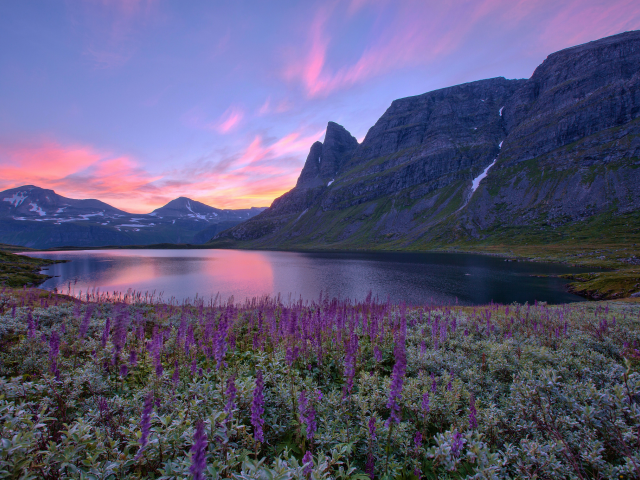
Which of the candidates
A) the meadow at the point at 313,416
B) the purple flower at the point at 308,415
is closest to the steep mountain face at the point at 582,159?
the meadow at the point at 313,416

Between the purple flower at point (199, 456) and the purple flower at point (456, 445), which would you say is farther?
the purple flower at point (456, 445)

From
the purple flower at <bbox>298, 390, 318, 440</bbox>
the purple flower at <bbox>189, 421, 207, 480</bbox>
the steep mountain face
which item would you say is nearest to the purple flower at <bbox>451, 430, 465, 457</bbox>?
the purple flower at <bbox>298, 390, 318, 440</bbox>

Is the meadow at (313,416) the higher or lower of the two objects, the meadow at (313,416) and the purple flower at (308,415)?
the lower

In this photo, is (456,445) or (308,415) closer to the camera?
(308,415)

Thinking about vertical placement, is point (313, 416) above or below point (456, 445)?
above

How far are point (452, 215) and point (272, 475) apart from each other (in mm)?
209030

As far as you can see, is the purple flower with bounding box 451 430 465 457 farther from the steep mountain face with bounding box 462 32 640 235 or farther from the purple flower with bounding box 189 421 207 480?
the steep mountain face with bounding box 462 32 640 235

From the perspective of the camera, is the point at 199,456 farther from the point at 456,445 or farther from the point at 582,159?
the point at 582,159

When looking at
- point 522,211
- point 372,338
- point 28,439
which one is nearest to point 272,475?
point 28,439

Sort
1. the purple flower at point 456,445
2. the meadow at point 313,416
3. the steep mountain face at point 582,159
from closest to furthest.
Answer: the meadow at point 313,416
the purple flower at point 456,445
the steep mountain face at point 582,159

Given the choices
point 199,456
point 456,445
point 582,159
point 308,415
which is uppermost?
point 582,159

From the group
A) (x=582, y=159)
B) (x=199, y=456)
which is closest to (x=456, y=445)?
(x=199, y=456)

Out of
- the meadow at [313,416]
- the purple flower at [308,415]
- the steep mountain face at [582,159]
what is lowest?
the meadow at [313,416]

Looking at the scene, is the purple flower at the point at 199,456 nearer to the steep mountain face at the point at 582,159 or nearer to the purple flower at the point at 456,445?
the purple flower at the point at 456,445
